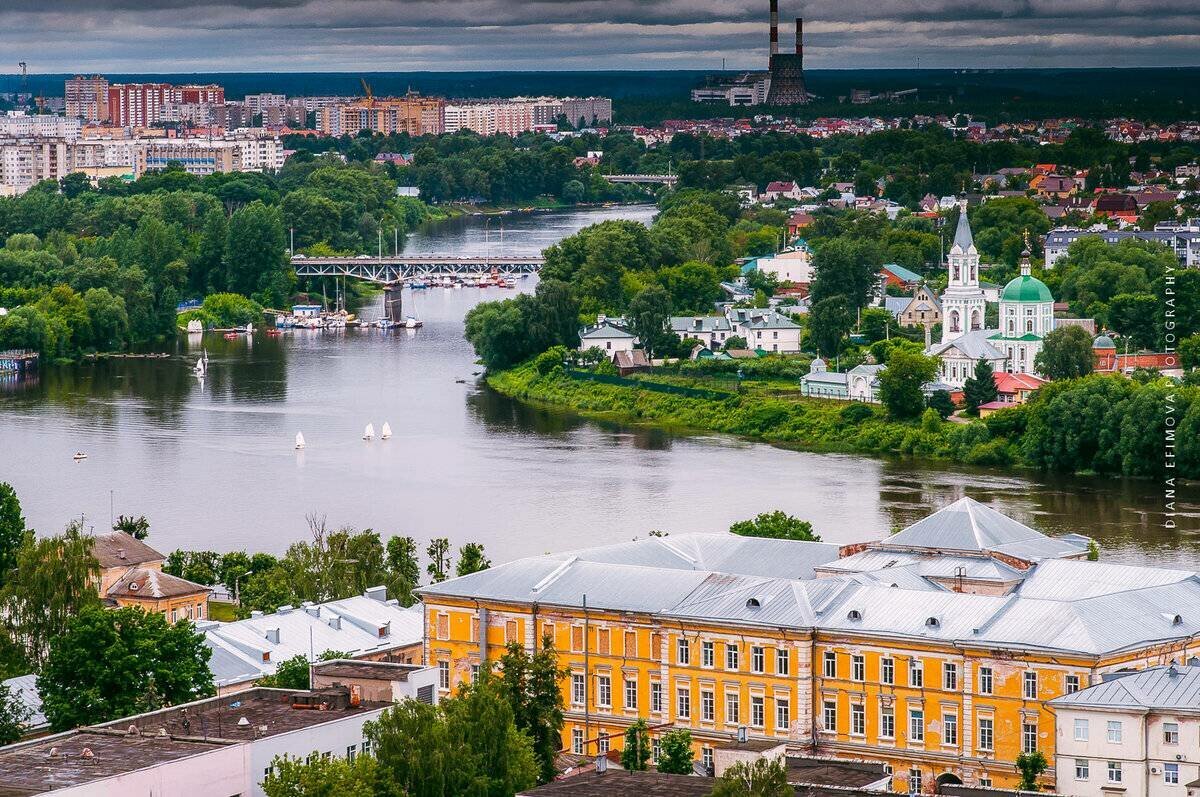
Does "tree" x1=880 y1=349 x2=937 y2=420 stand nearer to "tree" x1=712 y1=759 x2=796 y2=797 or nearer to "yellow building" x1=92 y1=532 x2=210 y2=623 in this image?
"yellow building" x1=92 y1=532 x2=210 y2=623

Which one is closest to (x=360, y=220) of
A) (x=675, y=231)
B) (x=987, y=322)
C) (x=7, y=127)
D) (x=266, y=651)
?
(x=675, y=231)

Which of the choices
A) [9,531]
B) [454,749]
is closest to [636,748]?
[454,749]

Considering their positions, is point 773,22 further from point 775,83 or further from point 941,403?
point 941,403

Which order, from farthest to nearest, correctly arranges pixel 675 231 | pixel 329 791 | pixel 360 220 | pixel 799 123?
pixel 799 123, pixel 360 220, pixel 675 231, pixel 329 791

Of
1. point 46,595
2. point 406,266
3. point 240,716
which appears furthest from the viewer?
point 406,266

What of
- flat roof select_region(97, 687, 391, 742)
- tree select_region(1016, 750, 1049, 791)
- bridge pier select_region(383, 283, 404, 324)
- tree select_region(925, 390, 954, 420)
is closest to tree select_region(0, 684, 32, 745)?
flat roof select_region(97, 687, 391, 742)

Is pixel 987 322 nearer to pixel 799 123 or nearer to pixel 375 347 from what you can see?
pixel 375 347

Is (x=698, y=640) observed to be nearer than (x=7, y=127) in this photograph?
Yes
